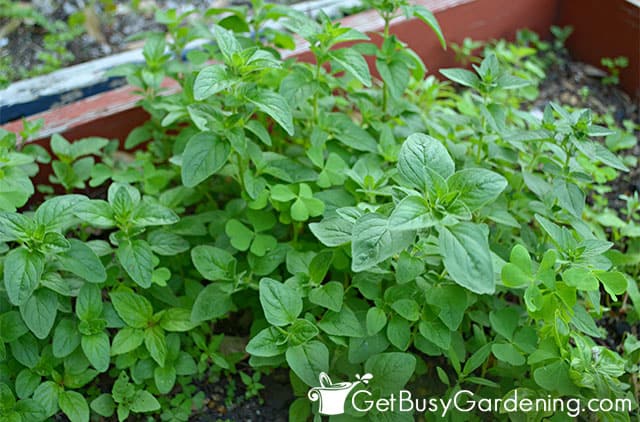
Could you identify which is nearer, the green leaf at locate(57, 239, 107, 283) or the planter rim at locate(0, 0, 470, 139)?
the green leaf at locate(57, 239, 107, 283)

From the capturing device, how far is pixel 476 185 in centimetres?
140

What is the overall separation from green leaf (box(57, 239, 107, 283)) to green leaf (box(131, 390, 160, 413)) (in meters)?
0.31

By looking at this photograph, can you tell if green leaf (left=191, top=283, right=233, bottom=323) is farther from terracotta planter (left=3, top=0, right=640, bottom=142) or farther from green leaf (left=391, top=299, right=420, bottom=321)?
terracotta planter (left=3, top=0, right=640, bottom=142)

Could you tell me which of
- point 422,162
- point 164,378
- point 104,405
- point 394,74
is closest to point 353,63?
point 394,74

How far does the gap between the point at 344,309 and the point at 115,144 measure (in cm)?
98

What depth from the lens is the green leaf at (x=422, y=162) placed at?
1.40 meters

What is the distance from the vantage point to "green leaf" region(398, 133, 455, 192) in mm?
1401

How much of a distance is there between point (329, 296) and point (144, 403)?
1.70ft

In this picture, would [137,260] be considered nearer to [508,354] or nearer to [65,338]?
[65,338]

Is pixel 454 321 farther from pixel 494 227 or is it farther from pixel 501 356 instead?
pixel 494 227

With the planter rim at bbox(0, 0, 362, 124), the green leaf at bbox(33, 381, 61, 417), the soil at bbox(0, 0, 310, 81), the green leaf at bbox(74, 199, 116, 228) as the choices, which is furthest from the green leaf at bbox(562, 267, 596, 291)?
the soil at bbox(0, 0, 310, 81)

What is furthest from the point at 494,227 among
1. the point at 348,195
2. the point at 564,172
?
the point at 348,195

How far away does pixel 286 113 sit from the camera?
1584 millimetres

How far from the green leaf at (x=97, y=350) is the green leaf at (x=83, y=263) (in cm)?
14
